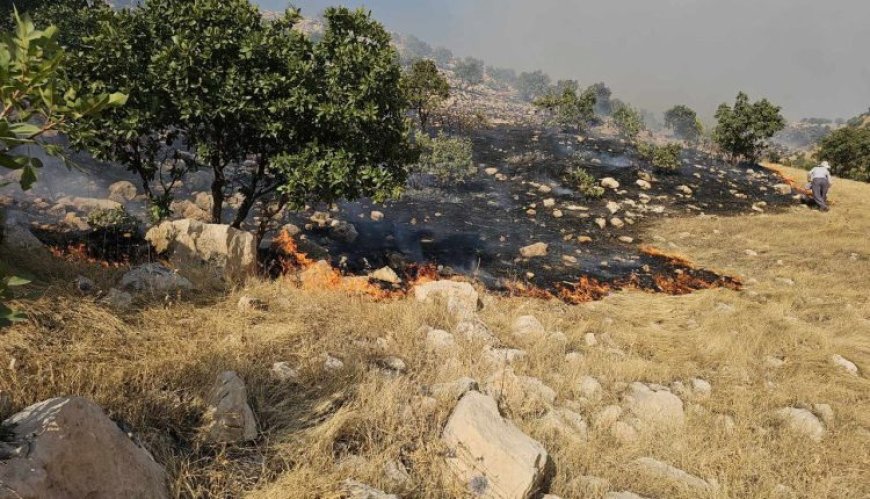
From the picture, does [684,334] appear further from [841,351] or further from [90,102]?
[90,102]

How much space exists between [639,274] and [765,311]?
12.7 ft

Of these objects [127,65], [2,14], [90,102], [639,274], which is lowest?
[639,274]

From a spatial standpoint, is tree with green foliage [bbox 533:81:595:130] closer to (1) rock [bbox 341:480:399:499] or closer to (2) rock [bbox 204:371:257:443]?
(2) rock [bbox 204:371:257:443]

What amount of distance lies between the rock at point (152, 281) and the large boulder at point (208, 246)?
1.37 metres

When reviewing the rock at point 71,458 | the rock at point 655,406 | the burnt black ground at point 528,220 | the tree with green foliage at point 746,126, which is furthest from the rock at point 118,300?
the tree with green foliage at point 746,126

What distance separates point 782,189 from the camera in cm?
2161

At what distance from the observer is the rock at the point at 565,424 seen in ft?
14.0

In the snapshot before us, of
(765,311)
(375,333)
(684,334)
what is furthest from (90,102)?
(765,311)

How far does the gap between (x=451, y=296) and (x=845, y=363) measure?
18.1 ft

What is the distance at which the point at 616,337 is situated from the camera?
7.34 meters

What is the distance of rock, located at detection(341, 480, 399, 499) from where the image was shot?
9.34ft

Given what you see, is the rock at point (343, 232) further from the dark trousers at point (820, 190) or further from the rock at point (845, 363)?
the dark trousers at point (820, 190)

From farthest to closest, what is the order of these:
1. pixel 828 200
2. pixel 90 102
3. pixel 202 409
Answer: pixel 828 200
pixel 202 409
pixel 90 102

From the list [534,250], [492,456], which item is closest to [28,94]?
[492,456]
